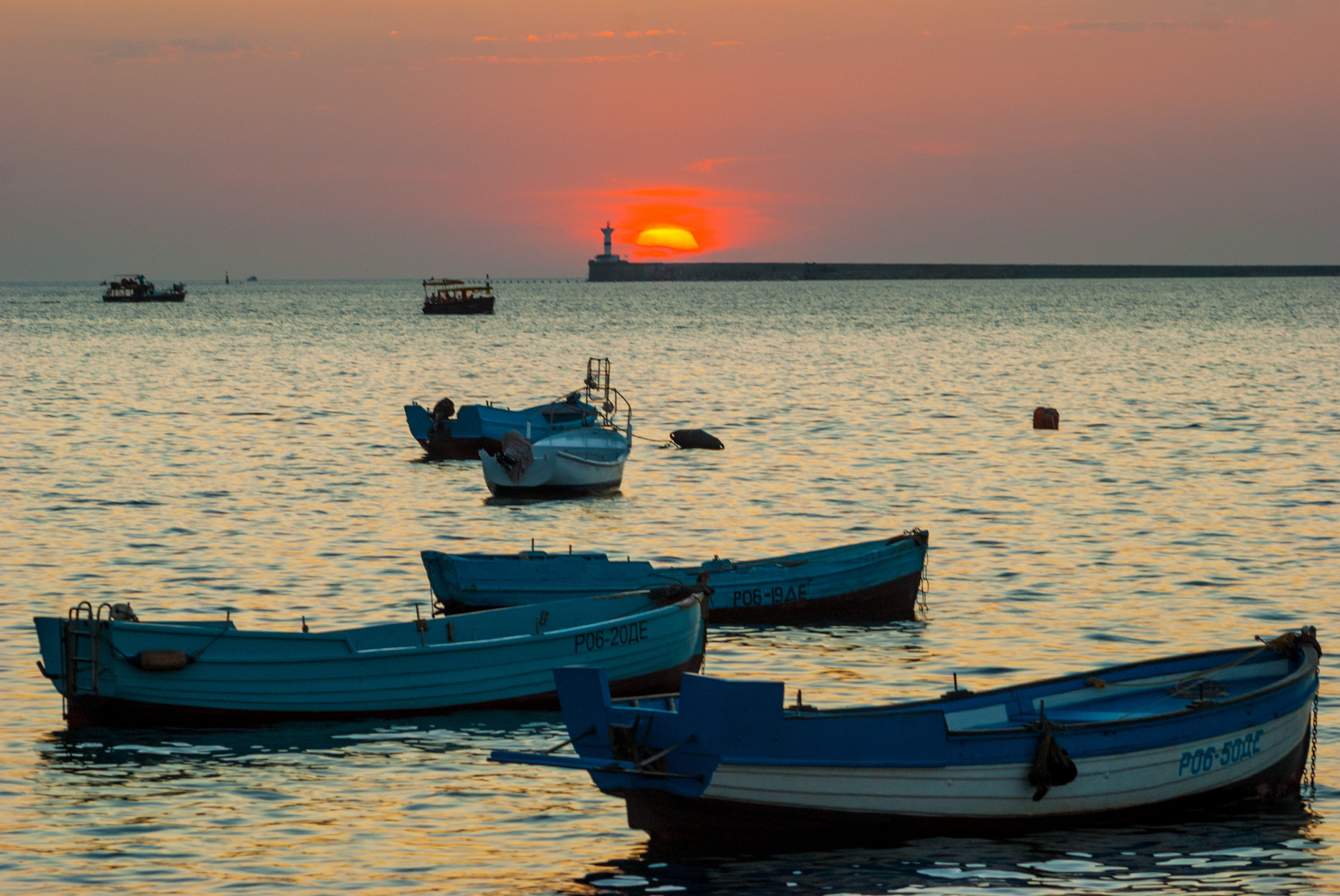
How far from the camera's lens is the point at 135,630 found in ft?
52.9

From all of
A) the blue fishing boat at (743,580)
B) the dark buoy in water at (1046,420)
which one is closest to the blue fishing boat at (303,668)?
the blue fishing boat at (743,580)

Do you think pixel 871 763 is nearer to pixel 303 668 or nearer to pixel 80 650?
pixel 303 668

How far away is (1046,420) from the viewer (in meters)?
51.4

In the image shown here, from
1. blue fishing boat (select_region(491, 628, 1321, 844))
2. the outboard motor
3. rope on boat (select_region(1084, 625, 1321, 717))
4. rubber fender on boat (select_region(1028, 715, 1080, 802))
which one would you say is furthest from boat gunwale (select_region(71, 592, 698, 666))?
the outboard motor

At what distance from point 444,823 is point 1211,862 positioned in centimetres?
666

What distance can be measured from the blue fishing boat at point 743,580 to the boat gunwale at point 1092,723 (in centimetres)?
658

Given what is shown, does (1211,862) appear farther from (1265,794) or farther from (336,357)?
(336,357)

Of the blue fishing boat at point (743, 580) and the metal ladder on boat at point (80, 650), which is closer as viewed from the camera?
the metal ladder on boat at point (80, 650)

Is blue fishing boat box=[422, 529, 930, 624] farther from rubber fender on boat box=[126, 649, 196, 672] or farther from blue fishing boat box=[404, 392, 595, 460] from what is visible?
Answer: blue fishing boat box=[404, 392, 595, 460]

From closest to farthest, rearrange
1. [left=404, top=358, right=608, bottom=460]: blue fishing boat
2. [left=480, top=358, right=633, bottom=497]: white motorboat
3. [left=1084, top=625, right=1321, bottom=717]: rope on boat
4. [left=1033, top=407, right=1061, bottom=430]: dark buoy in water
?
[left=1084, top=625, right=1321, bottom=717]: rope on boat
[left=480, top=358, right=633, bottom=497]: white motorboat
[left=404, top=358, right=608, bottom=460]: blue fishing boat
[left=1033, top=407, right=1061, bottom=430]: dark buoy in water

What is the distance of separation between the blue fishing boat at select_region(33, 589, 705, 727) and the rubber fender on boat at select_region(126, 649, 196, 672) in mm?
14

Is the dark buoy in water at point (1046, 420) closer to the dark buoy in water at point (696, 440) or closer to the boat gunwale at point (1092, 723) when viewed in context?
the dark buoy in water at point (696, 440)

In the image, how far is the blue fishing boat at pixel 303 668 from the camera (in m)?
16.1

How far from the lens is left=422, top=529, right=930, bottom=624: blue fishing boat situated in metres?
20.9
